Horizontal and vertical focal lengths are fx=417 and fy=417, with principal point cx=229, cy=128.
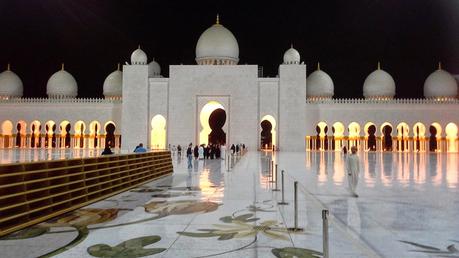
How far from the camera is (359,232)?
15.3 ft

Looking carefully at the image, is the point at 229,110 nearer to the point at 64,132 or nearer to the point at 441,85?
the point at 64,132

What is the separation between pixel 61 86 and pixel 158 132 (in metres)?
11.4

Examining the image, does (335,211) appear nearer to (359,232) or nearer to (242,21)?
(359,232)

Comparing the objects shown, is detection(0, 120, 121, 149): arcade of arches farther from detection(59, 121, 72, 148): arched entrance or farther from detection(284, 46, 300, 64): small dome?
detection(284, 46, 300, 64): small dome

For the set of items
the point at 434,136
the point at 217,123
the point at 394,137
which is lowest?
the point at 394,137

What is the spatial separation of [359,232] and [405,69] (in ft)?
129

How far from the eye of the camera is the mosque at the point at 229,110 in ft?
107

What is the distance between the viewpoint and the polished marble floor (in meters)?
3.80

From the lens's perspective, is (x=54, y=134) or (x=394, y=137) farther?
(x=54, y=134)

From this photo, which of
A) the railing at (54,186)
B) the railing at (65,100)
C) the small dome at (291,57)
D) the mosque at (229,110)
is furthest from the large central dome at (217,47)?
the railing at (54,186)

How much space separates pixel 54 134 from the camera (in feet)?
121

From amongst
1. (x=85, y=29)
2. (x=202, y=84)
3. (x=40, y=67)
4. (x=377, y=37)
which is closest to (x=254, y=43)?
(x=202, y=84)

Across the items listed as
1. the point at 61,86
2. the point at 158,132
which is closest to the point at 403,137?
the point at 158,132

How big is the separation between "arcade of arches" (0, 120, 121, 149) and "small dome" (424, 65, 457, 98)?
1085 inches
